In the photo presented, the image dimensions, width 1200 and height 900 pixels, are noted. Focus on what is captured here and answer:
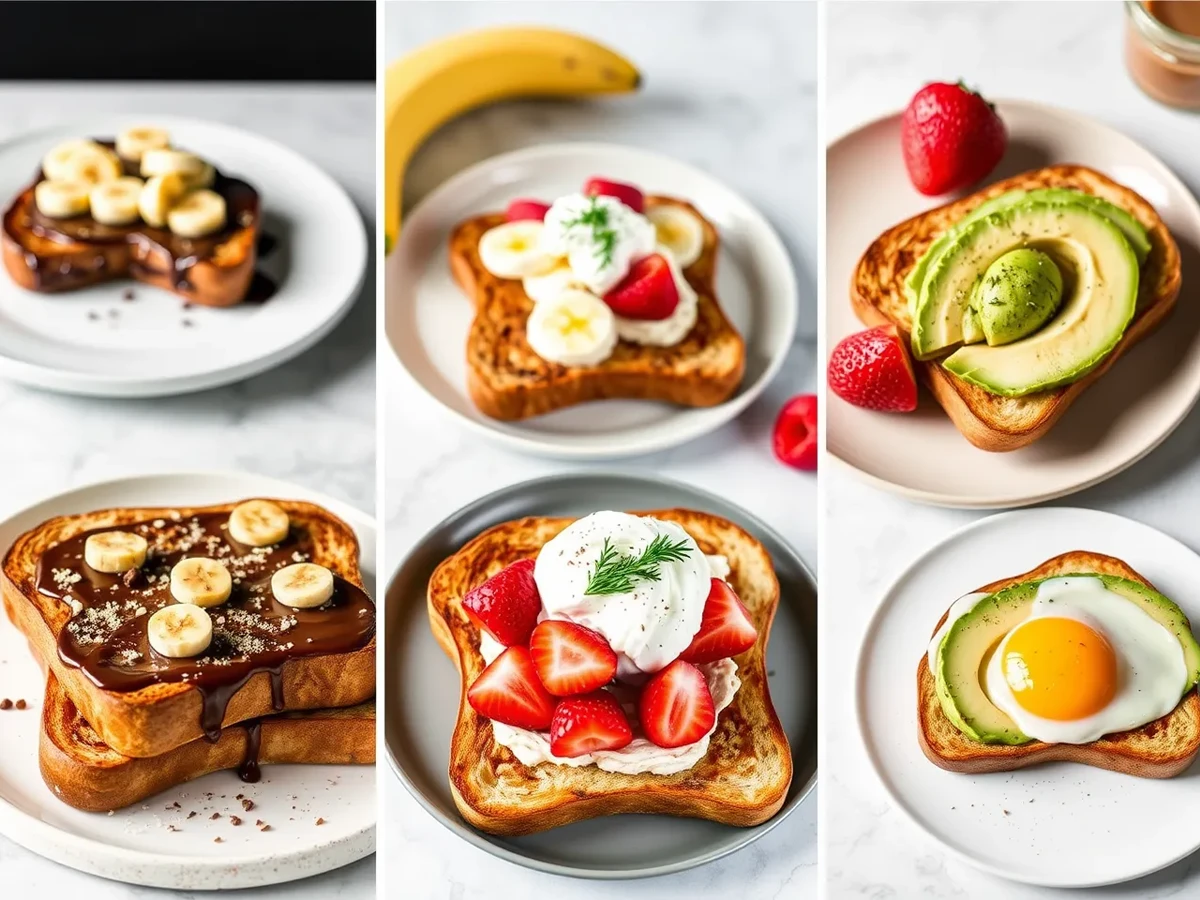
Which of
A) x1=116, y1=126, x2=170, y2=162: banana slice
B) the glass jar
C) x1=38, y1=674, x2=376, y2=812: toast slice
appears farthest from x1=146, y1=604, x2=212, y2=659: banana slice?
the glass jar

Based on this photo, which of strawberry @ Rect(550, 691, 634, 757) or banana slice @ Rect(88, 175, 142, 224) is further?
banana slice @ Rect(88, 175, 142, 224)

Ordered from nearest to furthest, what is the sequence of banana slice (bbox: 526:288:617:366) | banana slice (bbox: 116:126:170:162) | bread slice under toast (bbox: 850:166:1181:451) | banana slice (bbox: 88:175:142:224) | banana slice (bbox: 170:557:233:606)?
banana slice (bbox: 170:557:233:606), bread slice under toast (bbox: 850:166:1181:451), banana slice (bbox: 526:288:617:366), banana slice (bbox: 88:175:142:224), banana slice (bbox: 116:126:170:162)

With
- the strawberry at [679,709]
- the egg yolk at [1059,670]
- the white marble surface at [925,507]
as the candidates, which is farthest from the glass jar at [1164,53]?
the strawberry at [679,709]

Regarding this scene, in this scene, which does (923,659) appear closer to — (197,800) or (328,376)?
(197,800)

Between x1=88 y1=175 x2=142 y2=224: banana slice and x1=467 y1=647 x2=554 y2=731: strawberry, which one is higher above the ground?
x1=88 y1=175 x2=142 y2=224: banana slice

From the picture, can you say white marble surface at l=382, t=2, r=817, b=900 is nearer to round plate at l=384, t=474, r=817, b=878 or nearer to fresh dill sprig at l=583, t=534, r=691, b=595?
round plate at l=384, t=474, r=817, b=878

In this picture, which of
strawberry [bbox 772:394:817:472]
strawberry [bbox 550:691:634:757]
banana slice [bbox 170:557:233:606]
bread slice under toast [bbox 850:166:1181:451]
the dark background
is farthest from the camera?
the dark background
